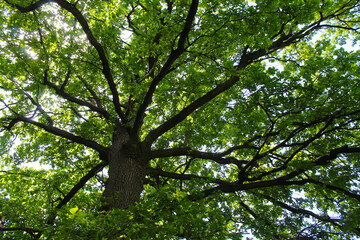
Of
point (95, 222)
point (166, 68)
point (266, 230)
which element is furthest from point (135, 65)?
point (266, 230)

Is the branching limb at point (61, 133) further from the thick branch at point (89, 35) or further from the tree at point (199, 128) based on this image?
the thick branch at point (89, 35)

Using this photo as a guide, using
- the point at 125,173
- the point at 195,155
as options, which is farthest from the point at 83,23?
the point at 195,155

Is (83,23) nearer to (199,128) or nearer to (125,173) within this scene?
(125,173)

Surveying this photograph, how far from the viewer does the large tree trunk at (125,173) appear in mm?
4626

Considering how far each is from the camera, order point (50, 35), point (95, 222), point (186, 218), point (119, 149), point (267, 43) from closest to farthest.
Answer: point (95, 222), point (186, 218), point (267, 43), point (119, 149), point (50, 35)

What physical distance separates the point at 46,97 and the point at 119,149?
5.67 metres

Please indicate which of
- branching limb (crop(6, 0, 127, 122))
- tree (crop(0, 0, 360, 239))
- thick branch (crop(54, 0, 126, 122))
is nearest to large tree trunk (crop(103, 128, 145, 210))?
tree (crop(0, 0, 360, 239))

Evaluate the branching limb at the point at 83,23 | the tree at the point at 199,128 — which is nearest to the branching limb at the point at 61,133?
the tree at the point at 199,128

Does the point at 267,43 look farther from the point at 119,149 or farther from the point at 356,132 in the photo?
the point at 119,149

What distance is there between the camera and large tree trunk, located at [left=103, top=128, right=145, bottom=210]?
463 centimetres

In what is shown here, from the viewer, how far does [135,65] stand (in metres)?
5.85

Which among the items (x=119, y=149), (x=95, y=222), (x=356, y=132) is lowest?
(x=95, y=222)

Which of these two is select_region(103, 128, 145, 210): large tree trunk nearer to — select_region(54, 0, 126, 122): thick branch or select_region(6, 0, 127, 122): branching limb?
select_region(54, 0, 126, 122): thick branch

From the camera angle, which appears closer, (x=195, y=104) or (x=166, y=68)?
(x=166, y=68)
